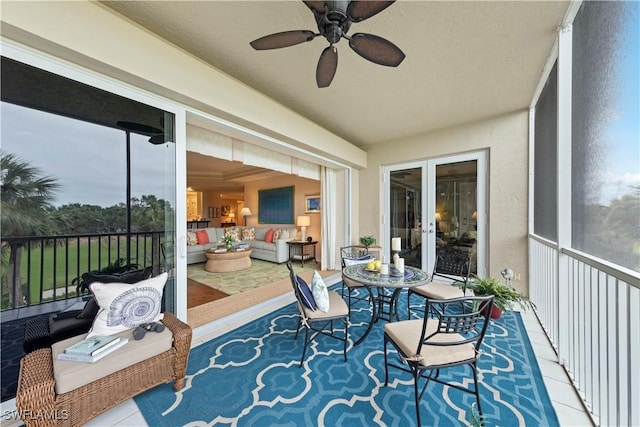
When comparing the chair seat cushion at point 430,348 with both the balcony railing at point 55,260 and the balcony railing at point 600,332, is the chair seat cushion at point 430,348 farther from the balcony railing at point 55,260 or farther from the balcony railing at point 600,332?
the balcony railing at point 55,260

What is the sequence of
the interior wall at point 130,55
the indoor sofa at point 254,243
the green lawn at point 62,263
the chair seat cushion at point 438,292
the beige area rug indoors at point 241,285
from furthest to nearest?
the indoor sofa at point 254,243 < the beige area rug indoors at point 241,285 < the chair seat cushion at point 438,292 < the green lawn at point 62,263 < the interior wall at point 130,55

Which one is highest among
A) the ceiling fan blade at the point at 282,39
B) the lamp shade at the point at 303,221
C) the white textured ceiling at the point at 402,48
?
the white textured ceiling at the point at 402,48

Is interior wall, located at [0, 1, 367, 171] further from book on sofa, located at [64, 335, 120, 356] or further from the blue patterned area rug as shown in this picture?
the blue patterned area rug

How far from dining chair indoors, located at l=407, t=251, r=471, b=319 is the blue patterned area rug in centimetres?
55

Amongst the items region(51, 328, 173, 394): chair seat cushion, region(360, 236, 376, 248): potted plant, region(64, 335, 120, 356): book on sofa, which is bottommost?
region(51, 328, 173, 394): chair seat cushion

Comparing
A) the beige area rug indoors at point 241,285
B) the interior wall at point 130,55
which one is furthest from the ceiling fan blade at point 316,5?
the beige area rug indoors at point 241,285

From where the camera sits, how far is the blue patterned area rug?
1437 mm

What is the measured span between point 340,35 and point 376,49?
0.27 m

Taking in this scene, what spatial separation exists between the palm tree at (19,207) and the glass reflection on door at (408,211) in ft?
15.0

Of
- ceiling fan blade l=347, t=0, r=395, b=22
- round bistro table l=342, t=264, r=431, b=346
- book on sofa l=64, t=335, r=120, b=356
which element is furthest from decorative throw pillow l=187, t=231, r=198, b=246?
ceiling fan blade l=347, t=0, r=395, b=22

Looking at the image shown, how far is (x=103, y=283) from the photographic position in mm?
1584

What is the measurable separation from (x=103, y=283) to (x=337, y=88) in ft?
9.44

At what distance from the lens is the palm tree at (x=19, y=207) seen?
1417 millimetres

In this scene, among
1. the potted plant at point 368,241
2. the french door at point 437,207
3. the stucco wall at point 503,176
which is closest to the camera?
the stucco wall at point 503,176
